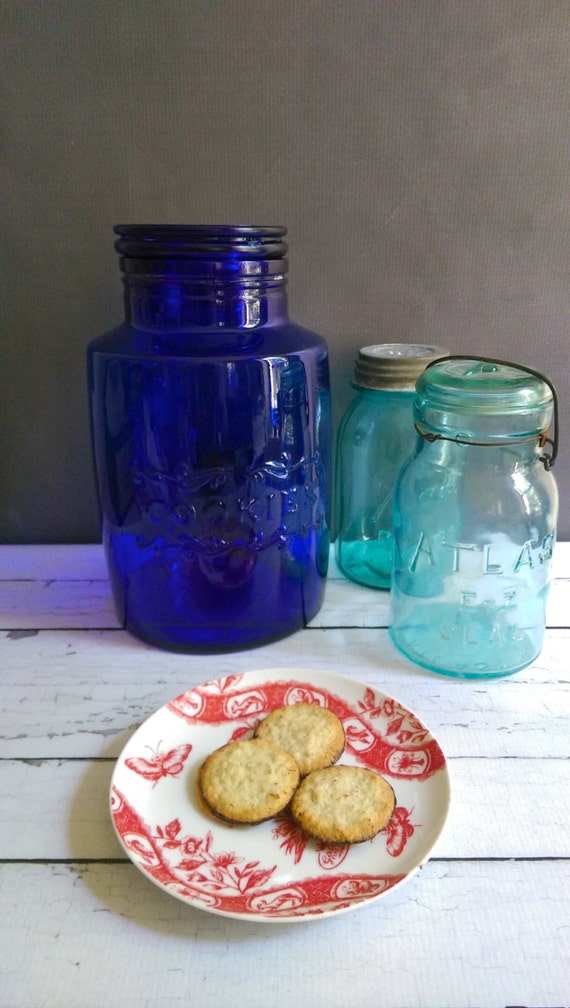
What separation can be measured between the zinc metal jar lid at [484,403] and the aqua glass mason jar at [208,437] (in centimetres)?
11

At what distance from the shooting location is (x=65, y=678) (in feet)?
2.05

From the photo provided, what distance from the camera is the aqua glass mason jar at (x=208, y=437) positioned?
1.86 feet

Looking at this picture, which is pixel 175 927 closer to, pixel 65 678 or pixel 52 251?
pixel 65 678

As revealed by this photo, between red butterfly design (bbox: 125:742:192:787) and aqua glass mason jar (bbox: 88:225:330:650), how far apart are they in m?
0.14

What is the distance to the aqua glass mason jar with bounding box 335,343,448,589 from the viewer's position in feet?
2.26

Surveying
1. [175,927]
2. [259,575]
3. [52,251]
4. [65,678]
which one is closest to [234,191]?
[52,251]

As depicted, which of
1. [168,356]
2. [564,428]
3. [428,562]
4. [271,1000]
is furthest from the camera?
[564,428]

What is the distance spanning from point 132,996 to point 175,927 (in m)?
0.04

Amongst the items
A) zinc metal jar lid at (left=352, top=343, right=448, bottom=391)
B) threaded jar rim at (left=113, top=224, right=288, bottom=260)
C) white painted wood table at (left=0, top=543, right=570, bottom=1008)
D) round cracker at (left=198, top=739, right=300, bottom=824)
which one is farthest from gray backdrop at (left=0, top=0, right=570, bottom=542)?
round cracker at (left=198, top=739, right=300, bottom=824)

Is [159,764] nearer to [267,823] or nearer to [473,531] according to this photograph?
[267,823]

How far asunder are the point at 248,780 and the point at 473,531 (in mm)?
310

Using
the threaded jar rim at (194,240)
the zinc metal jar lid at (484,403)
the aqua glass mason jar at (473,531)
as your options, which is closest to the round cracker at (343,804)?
the aqua glass mason jar at (473,531)

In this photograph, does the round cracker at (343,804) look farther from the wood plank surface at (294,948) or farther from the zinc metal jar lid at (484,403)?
the zinc metal jar lid at (484,403)

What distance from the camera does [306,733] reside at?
52 cm
